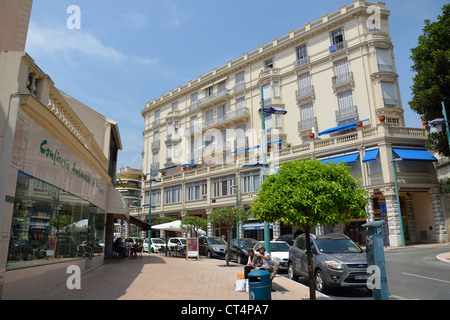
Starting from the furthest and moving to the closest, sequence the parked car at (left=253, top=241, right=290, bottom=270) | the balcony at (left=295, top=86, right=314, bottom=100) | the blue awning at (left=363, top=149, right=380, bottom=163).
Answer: the balcony at (left=295, top=86, right=314, bottom=100)
the blue awning at (left=363, top=149, right=380, bottom=163)
the parked car at (left=253, top=241, right=290, bottom=270)

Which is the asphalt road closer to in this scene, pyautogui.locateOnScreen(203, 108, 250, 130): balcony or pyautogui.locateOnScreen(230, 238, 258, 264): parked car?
pyautogui.locateOnScreen(230, 238, 258, 264): parked car

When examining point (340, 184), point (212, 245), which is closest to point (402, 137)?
point (212, 245)

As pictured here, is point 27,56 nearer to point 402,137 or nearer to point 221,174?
point 402,137

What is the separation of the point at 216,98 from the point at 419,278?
111 ft

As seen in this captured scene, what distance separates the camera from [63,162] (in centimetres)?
905

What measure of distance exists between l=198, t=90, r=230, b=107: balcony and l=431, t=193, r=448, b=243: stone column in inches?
998

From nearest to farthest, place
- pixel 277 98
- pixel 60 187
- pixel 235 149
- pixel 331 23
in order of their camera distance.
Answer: pixel 60 187, pixel 331 23, pixel 277 98, pixel 235 149

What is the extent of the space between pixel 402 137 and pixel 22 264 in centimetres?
2671

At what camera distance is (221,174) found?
1427 inches

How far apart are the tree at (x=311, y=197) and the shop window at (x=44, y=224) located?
17.7 feet

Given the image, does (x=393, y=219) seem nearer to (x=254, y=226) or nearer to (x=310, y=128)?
(x=310, y=128)

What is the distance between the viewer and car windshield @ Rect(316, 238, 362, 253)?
994 centimetres

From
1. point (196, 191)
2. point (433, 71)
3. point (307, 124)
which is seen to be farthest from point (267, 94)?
point (433, 71)

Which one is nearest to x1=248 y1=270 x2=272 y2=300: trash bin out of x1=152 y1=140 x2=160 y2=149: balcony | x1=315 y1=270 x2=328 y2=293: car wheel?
x1=315 y1=270 x2=328 y2=293: car wheel
